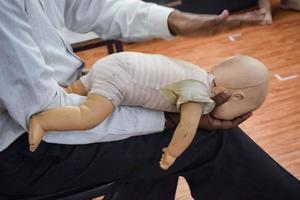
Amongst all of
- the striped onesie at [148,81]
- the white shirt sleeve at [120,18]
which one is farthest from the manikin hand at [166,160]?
the white shirt sleeve at [120,18]

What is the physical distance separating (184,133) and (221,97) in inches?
4.7

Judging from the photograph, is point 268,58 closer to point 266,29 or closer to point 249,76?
point 266,29

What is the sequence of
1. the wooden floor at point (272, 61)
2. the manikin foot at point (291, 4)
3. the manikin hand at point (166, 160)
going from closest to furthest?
1. the manikin hand at point (166, 160)
2. the wooden floor at point (272, 61)
3. the manikin foot at point (291, 4)

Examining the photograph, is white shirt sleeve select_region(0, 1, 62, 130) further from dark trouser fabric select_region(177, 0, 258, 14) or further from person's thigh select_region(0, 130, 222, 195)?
dark trouser fabric select_region(177, 0, 258, 14)

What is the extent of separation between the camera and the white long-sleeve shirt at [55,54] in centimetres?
85

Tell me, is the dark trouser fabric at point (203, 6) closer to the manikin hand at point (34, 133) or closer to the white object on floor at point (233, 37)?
the white object on floor at point (233, 37)

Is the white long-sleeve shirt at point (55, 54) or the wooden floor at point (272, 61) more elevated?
the white long-sleeve shirt at point (55, 54)

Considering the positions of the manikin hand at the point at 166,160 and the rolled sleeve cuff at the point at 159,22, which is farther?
the rolled sleeve cuff at the point at 159,22

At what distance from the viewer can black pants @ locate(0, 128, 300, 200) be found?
958 mm

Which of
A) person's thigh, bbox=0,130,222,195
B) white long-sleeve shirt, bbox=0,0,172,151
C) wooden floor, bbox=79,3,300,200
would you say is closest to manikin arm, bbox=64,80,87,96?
white long-sleeve shirt, bbox=0,0,172,151

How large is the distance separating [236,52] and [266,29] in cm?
38

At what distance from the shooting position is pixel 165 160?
0.95 metres

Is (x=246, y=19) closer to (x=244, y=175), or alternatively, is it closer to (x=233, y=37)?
(x=244, y=175)

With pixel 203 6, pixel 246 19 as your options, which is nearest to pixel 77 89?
pixel 246 19
